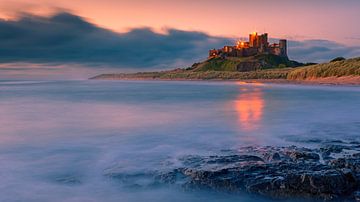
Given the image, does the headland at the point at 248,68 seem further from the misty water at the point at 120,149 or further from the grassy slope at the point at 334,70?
the misty water at the point at 120,149

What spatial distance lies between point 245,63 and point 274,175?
496 feet

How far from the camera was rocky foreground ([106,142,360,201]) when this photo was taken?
17.1 ft

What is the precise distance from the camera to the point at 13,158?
797 cm

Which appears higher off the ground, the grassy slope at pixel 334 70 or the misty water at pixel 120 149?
the grassy slope at pixel 334 70

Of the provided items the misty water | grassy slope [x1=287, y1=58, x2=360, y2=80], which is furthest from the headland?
the misty water

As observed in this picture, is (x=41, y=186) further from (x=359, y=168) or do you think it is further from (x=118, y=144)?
(x=359, y=168)

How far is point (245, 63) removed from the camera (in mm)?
153875

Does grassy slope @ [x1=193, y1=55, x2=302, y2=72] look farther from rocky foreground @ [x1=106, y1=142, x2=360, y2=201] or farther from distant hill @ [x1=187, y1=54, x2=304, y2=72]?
rocky foreground @ [x1=106, y1=142, x2=360, y2=201]

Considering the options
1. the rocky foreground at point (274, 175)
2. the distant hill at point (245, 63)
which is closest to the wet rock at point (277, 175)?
the rocky foreground at point (274, 175)

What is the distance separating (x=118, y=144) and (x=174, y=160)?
8.62 ft

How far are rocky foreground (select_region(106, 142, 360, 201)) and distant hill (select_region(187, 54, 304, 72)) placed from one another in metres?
144

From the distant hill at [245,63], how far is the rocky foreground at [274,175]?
144 meters

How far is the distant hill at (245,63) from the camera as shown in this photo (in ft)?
497

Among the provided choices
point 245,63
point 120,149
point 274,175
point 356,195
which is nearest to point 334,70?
point 120,149
